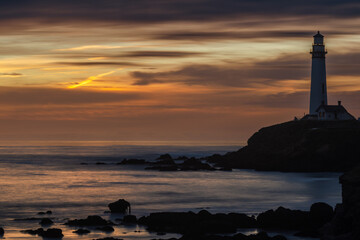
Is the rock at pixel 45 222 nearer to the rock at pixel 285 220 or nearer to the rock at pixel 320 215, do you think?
the rock at pixel 285 220

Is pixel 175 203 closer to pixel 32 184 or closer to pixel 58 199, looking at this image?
pixel 58 199

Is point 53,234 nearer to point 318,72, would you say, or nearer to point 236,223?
point 236,223

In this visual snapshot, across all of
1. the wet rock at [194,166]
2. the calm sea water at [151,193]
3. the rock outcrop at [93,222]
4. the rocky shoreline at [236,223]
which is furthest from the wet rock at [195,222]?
the wet rock at [194,166]

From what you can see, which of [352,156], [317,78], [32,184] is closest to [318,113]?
[317,78]

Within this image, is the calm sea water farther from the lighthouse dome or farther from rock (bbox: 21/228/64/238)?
the lighthouse dome

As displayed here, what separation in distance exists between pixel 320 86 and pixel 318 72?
2.47 metres

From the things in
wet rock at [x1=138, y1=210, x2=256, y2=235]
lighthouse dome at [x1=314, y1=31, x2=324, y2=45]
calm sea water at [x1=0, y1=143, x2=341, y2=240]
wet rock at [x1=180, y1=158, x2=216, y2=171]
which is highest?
lighthouse dome at [x1=314, y1=31, x2=324, y2=45]

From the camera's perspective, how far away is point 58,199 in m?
70.6

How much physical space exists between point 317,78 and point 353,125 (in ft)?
→ 33.8

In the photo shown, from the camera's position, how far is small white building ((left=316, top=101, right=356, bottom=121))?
110375mm

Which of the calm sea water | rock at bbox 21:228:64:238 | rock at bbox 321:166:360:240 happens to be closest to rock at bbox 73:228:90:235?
the calm sea water

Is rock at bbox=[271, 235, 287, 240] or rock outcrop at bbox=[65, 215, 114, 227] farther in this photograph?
rock outcrop at bbox=[65, 215, 114, 227]

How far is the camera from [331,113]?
11088cm

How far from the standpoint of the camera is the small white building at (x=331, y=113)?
11038 cm
